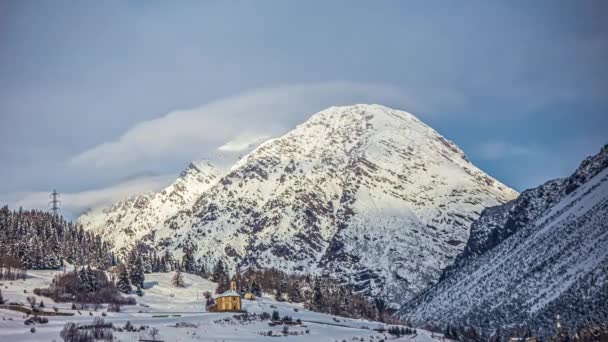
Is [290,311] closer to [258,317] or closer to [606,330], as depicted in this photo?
[258,317]

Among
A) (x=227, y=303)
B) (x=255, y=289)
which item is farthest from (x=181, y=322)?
(x=255, y=289)

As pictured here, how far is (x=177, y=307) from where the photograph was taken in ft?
513

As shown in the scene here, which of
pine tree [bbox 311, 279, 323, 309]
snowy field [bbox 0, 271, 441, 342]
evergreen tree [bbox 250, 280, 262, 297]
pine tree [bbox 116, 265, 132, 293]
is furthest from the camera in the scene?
evergreen tree [bbox 250, 280, 262, 297]

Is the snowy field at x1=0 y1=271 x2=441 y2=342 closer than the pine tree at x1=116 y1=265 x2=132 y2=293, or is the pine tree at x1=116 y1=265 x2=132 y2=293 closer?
the snowy field at x1=0 y1=271 x2=441 y2=342

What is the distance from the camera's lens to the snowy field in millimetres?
98250

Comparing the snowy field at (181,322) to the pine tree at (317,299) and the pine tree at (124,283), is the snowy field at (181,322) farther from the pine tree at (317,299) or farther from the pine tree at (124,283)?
the pine tree at (317,299)

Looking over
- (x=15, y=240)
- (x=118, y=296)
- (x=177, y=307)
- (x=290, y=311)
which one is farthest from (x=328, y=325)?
(x=15, y=240)

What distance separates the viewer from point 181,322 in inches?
4636

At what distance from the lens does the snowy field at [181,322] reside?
98250 millimetres

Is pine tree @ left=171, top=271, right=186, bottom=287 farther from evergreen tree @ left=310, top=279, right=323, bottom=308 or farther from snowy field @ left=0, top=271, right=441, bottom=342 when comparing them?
evergreen tree @ left=310, top=279, right=323, bottom=308

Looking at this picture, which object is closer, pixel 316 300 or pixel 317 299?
pixel 316 300

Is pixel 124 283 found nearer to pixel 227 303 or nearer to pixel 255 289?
pixel 227 303

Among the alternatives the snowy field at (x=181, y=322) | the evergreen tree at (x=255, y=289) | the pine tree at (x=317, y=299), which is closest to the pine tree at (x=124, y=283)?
the snowy field at (x=181, y=322)

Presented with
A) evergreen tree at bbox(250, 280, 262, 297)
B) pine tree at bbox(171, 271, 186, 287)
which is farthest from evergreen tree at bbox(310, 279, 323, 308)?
pine tree at bbox(171, 271, 186, 287)
